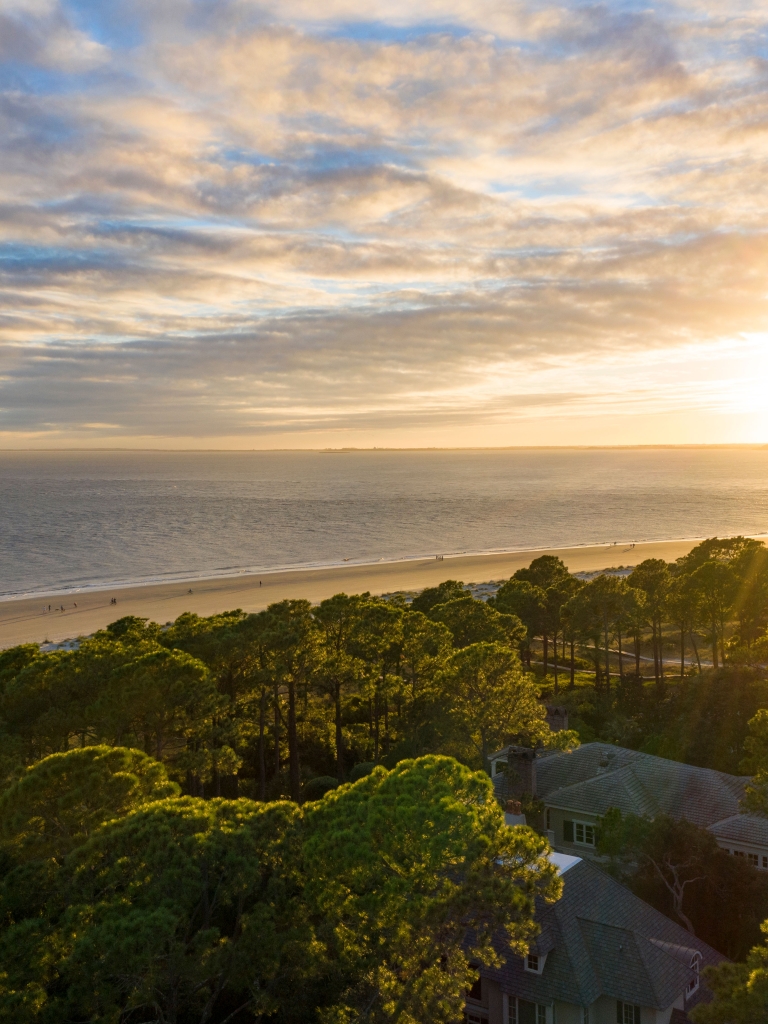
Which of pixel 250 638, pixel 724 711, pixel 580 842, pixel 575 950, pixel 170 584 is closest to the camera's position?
pixel 575 950

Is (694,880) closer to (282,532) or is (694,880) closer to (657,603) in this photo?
(657,603)

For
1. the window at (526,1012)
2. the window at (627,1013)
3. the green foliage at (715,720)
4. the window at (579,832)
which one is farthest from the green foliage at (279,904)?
the green foliage at (715,720)

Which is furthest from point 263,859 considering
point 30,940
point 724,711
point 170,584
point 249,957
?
point 170,584

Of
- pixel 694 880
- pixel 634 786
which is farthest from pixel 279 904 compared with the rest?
pixel 634 786

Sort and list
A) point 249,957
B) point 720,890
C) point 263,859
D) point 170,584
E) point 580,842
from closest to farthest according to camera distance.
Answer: point 249,957
point 263,859
point 720,890
point 580,842
point 170,584

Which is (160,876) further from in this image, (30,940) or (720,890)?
(720,890)

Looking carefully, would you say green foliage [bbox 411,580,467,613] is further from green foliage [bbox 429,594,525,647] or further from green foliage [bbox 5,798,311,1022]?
green foliage [bbox 5,798,311,1022]

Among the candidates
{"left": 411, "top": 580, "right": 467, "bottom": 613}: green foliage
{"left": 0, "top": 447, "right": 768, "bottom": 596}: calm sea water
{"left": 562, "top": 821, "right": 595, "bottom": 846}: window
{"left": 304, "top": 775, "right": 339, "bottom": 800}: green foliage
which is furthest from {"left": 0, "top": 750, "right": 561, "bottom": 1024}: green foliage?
{"left": 0, "top": 447, "right": 768, "bottom": 596}: calm sea water

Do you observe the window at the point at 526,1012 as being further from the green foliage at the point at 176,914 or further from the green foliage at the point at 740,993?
the green foliage at the point at 176,914
